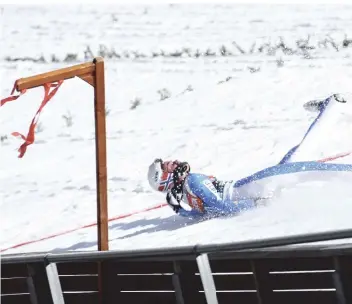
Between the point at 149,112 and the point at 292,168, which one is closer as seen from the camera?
the point at 292,168

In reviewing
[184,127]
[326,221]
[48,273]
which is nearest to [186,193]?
[184,127]

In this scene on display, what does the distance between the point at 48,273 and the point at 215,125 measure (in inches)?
145

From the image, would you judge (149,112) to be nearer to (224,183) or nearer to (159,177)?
(159,177)

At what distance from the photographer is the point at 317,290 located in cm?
314

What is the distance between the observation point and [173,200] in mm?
7008

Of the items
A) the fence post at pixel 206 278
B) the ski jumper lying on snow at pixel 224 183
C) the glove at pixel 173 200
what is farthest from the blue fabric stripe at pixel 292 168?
the fence post at pixel 206 278

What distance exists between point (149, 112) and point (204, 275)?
14.1 ft

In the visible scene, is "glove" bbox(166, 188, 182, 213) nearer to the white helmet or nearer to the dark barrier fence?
the white helmet

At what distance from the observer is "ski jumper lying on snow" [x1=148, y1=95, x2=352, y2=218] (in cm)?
673

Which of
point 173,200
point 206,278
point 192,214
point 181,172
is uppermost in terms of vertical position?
point 181,172

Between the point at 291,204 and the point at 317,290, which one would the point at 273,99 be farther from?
the point at 317,290

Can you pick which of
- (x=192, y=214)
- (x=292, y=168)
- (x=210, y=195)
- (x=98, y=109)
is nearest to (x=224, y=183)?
(x=210, y=195)

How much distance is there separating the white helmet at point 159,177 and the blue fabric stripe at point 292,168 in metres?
0.45

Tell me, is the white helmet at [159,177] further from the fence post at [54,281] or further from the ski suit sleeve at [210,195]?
the fence post at [54,281]
